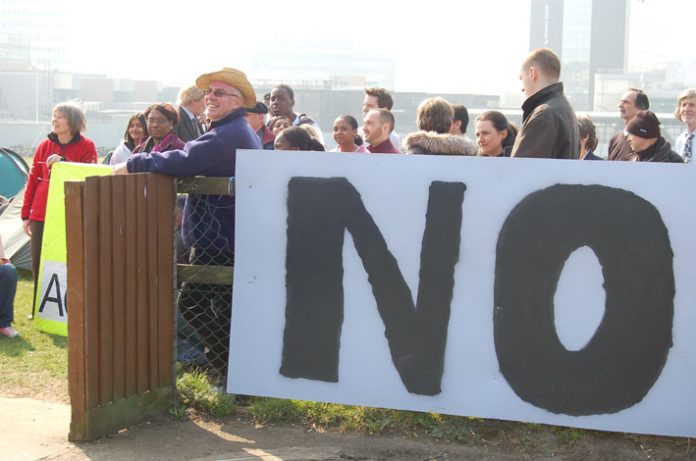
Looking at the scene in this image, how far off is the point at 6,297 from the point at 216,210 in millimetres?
2690

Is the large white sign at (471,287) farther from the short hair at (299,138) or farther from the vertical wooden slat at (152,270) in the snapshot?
the short hair at (299,138)

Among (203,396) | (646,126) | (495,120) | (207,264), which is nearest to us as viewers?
(203,396)

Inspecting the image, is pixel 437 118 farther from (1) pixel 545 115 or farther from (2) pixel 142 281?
(2) pixel 142 281

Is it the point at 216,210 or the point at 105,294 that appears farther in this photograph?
the point at 216,210

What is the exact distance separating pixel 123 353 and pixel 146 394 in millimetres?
327

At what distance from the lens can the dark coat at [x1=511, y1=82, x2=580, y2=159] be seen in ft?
17.4

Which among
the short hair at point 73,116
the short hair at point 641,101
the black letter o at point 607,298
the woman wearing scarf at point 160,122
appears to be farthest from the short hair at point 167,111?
the short hair at point 641,101

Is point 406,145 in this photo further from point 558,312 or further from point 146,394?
point 146,394

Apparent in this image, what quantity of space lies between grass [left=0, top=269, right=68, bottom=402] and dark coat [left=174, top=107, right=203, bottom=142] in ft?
6.39

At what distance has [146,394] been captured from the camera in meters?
5.13

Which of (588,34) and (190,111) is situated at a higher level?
(588,34)

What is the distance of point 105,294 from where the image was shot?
478 centimetres

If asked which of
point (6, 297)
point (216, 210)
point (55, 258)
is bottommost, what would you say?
point (6, 297)

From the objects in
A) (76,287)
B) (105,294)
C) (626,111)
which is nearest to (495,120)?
(626,111)
